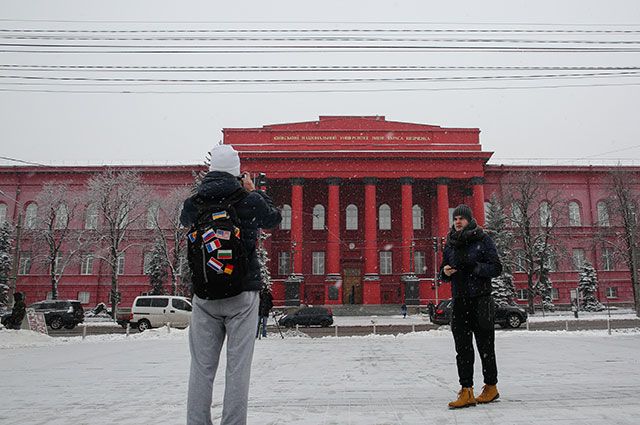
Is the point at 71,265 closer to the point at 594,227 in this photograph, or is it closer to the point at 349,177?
the point at 349,177

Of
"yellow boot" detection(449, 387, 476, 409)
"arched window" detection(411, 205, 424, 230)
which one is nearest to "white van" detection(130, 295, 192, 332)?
"yellow boot" detection(449, 387, 476, 409)

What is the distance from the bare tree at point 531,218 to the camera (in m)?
38.1

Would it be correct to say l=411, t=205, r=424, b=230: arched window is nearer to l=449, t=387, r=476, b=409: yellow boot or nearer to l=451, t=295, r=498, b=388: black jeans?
l=451, t=295, r=498, b=388: black jeans

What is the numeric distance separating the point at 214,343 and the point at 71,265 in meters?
47.4

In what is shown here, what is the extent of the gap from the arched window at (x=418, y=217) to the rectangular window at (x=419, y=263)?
2825mm

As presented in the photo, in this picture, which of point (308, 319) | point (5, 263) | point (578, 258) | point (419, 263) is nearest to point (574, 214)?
point (578, 258)

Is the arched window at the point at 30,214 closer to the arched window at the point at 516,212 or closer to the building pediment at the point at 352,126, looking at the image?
the building pediment at the point at 352,126

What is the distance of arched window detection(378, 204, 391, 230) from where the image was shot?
154 ft

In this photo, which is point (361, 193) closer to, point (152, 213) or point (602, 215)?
point (152, 213)

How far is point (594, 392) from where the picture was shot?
5.05 metres

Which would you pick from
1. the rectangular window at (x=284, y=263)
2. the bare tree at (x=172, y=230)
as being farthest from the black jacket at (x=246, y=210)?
the rectangular window at (x=284, y=263)

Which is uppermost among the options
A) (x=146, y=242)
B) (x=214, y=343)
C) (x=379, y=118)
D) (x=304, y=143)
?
(x=379, y=118)

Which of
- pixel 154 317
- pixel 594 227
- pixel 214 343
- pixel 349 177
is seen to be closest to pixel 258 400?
pixel 214 343

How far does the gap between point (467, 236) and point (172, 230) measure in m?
40.3
